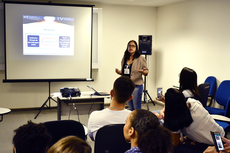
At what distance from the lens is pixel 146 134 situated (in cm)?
115

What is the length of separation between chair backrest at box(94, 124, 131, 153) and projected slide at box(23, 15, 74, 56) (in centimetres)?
400

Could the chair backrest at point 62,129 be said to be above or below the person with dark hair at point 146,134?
below

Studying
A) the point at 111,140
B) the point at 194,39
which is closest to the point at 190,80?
the point at 111,140

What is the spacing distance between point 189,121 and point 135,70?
7.17 ft

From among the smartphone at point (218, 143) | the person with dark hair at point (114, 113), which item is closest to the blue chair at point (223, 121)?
the smartphone at point (218, 143)

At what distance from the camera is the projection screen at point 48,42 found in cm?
515

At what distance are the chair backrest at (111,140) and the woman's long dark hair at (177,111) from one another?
443 mm

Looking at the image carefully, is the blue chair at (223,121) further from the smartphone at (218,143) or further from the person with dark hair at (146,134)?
the person with dark hair at (146,134)

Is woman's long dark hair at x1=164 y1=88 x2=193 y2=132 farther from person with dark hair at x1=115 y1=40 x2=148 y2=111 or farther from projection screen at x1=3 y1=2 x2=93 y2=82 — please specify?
projection screen at x1=3 y1=2 x2=93 y2=82

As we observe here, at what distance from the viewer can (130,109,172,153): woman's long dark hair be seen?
109cm

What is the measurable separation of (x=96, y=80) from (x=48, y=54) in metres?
1.40

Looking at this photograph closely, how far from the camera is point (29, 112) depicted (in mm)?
5426

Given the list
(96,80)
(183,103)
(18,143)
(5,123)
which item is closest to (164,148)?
(18,143)

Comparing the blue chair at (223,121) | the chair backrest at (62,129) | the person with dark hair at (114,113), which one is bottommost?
the blue chair at (223,121)
